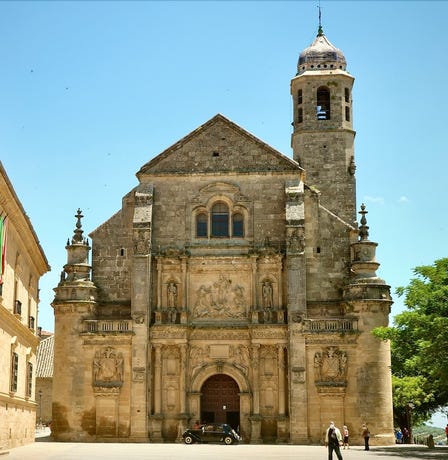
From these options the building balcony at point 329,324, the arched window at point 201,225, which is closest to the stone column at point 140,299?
the arched window at point 201,225

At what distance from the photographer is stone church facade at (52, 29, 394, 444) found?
46094 mm

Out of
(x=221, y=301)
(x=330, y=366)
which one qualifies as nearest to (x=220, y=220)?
(x=221, y=301)

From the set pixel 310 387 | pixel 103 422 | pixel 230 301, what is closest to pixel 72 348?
pixel 103 422

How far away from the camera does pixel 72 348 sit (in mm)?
47188

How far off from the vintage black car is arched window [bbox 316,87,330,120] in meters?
22.5

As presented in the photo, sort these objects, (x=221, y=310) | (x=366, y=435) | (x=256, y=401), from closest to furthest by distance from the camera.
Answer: (x=366, y=435)
(x=256, y=401)
(x=221, y=310)

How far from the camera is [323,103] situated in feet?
192

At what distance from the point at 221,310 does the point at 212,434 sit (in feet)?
22.8

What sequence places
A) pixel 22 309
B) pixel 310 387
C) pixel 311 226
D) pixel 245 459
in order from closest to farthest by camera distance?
pixel 245 459, pixel 22 309, pixel 310 387, pixel 311 226

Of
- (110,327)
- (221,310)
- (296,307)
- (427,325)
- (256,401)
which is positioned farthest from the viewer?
(221,310)

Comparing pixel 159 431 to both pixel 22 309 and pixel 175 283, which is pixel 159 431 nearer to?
pixel 175 283

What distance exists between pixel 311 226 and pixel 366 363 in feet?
26.6

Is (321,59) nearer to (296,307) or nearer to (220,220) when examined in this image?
(220,220)

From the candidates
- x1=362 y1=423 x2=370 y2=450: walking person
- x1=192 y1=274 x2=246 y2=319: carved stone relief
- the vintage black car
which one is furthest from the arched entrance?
x1=362 y1=423 x2=370 y2=450: walking person
